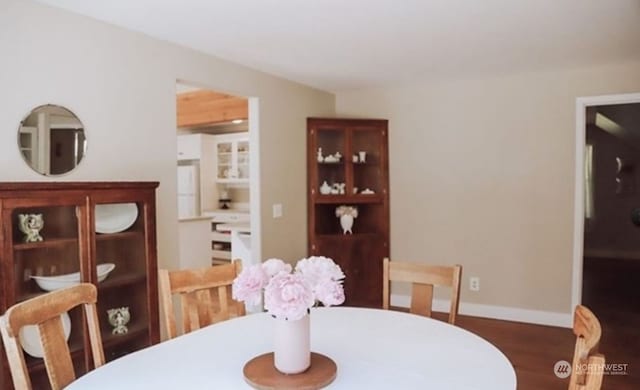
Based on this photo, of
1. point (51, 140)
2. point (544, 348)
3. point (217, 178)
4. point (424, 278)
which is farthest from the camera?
point (217, 178)

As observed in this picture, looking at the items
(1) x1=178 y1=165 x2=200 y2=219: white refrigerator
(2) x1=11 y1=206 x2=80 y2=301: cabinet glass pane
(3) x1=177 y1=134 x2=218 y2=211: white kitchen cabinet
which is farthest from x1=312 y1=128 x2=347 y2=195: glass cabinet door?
(1) x1=178 y1=165 x2=200 y2=219: white refrigerator

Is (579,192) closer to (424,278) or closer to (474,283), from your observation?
(474,283)

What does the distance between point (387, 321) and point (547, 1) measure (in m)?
1.85

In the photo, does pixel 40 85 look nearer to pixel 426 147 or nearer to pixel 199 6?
pixel 199 6

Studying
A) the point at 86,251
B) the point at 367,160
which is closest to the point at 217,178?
the point at 367,160

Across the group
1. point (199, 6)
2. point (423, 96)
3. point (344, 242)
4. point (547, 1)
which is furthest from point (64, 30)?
point (423, 96)

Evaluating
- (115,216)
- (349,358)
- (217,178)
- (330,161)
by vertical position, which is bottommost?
(349,358)

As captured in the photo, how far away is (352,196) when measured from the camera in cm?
451

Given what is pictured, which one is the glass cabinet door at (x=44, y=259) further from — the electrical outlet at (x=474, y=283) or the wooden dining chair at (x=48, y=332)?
the electrical outlet at (x=474, y=283)

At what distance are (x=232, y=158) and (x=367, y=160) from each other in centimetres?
277

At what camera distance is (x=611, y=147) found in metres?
5.64

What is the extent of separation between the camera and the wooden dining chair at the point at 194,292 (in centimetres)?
202

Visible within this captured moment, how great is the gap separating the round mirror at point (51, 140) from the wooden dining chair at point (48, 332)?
1007mm

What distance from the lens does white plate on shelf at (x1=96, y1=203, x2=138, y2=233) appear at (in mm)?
2362
